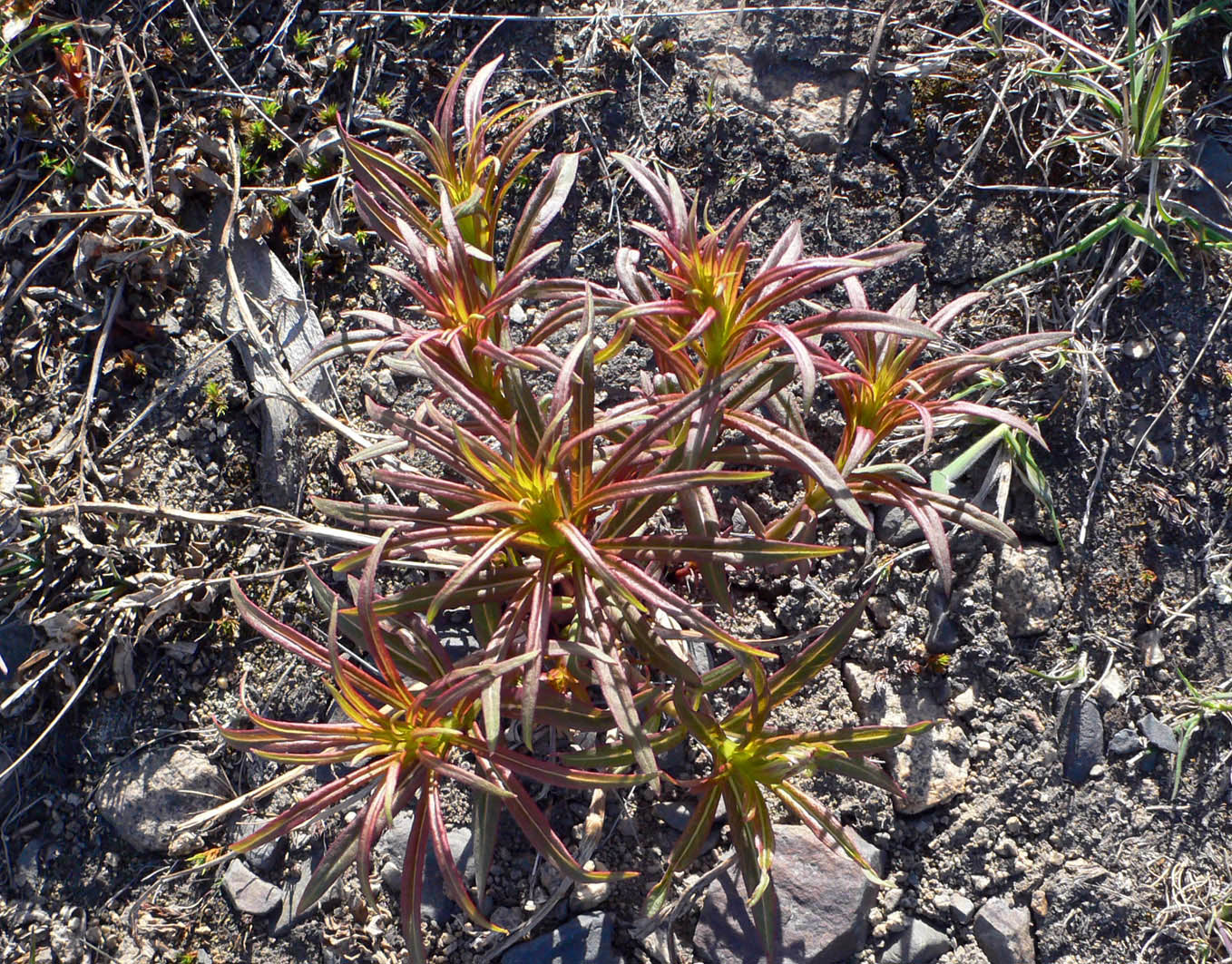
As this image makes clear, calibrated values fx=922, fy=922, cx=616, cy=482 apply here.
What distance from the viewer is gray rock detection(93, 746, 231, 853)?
2543 mm

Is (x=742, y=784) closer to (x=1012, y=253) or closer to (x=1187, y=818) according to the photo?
(x=1187, y=818)

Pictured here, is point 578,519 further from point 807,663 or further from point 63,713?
point 63,713

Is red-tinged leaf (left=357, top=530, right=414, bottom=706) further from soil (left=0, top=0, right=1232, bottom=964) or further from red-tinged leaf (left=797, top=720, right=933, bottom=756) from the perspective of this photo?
red-tinged leaf (left=797, top=720, right=933, bottom=756)

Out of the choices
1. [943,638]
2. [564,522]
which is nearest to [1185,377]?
[943,638]

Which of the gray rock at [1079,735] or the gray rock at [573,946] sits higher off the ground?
the gray rock at [1079,735]

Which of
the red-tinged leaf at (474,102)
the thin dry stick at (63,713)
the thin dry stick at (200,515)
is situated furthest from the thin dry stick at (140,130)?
the thin dry stick at (63,713)

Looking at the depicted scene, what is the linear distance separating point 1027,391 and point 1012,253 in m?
Result: 0.44

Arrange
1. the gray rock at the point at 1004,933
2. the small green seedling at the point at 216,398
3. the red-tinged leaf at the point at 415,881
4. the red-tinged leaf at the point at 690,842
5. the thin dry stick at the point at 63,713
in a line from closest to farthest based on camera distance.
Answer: the red-tinged leaf at the point at 415,881 < the red-tinged leaf at the point at 690,842 < the gray rock at the point at 1004,933 < the thin dry stick at the point at 63,713 < the small green seedling at the point at 216,398

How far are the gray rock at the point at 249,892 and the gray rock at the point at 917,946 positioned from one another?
1.62m

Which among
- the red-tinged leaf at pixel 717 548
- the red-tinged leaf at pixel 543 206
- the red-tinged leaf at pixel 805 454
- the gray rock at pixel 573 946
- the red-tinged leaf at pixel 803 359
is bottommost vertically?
the gray rock at pixel 573 946

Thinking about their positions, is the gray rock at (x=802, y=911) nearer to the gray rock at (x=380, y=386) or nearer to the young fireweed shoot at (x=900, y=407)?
the young fireweed shoot at (x=900, y=407)

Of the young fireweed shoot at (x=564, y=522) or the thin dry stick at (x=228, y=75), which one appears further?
the thin dry stick at (x=228, y=75)

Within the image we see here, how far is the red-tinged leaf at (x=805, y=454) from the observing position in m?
1.77

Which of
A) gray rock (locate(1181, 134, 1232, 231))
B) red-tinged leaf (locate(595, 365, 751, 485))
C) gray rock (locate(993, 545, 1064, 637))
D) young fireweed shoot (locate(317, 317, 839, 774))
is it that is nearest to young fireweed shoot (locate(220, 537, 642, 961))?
young fireweed shoot (locate(317, 317, 839, 774))
